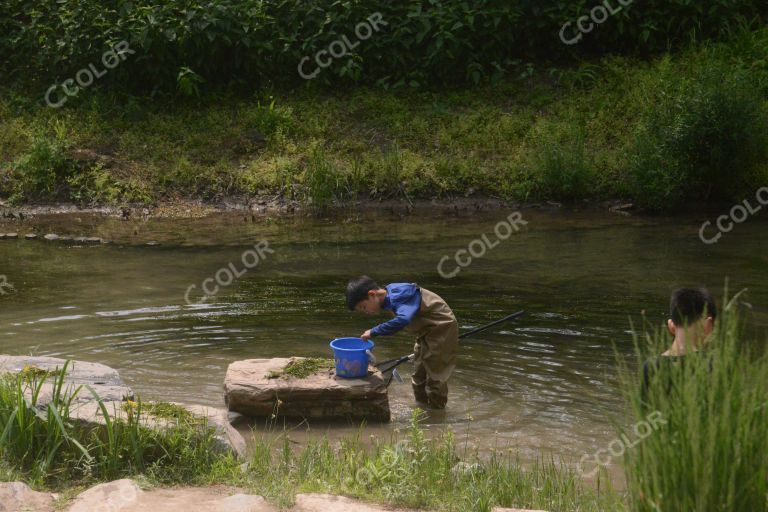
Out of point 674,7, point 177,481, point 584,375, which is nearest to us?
point 177,481

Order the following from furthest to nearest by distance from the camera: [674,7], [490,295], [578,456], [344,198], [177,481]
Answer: [674,7] → [344,198] → [490,295] → [578,456] → [177,481]

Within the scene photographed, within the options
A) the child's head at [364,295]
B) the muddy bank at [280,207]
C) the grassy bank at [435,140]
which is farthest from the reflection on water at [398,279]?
the child's head at [364,295]

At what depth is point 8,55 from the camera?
19.5 meters

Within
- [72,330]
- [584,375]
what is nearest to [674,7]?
[584,375]

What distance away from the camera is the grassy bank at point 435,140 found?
14.9 m

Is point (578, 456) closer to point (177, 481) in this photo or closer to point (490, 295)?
point (177, 481)

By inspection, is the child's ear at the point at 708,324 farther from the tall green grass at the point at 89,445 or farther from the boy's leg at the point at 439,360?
the boy's leg at the point at 439,360

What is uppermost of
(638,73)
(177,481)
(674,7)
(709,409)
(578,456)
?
(674,7)

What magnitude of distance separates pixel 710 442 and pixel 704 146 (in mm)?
11547

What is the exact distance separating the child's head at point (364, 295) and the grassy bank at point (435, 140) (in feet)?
26.9

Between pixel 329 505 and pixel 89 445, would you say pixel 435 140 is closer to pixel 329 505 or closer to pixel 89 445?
pixel 89 445

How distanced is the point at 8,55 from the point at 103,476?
53.3ft

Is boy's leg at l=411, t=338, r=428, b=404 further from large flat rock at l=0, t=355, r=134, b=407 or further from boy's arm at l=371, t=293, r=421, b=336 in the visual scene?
large flat rock at l=0, t=355, r=134, b=407

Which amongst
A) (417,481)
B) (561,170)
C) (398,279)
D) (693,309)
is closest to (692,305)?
(693,309)
